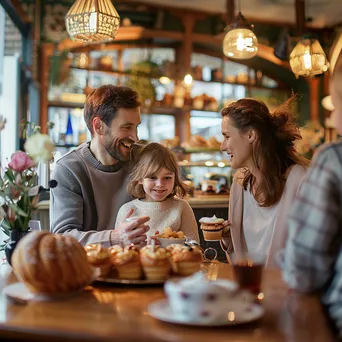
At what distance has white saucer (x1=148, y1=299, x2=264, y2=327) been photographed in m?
1.28

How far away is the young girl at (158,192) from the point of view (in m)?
2.85

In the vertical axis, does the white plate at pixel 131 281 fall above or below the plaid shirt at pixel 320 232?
below

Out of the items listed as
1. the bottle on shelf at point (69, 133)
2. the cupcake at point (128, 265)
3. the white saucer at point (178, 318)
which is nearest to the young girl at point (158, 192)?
the cupcake at point (128, 265)

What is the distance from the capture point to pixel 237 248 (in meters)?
2.75

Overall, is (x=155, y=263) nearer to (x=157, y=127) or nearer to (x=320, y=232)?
(x=320, y=232)

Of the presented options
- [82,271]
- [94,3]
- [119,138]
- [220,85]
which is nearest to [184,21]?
[220,85]

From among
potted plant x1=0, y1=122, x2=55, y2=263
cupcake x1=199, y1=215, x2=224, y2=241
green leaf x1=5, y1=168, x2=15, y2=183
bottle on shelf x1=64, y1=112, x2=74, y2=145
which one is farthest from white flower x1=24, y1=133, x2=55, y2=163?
bottle on shelf x1=64, y1=112, x2=74, y2=145

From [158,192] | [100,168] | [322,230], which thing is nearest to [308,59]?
[158,192]

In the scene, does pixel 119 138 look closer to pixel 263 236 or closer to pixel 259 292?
pixel 263 236

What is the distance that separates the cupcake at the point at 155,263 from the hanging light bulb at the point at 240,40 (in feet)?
10.3

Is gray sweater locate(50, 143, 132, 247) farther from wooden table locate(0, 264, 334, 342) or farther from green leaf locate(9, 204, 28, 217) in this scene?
wooden table locate(0, 264, 334, 342)

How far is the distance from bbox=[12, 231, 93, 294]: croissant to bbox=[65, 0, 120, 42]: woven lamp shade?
7.71 ft

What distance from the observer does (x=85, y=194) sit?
9.07ft

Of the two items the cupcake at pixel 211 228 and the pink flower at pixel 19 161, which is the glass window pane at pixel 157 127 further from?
the pink flower at pixel 19 161
